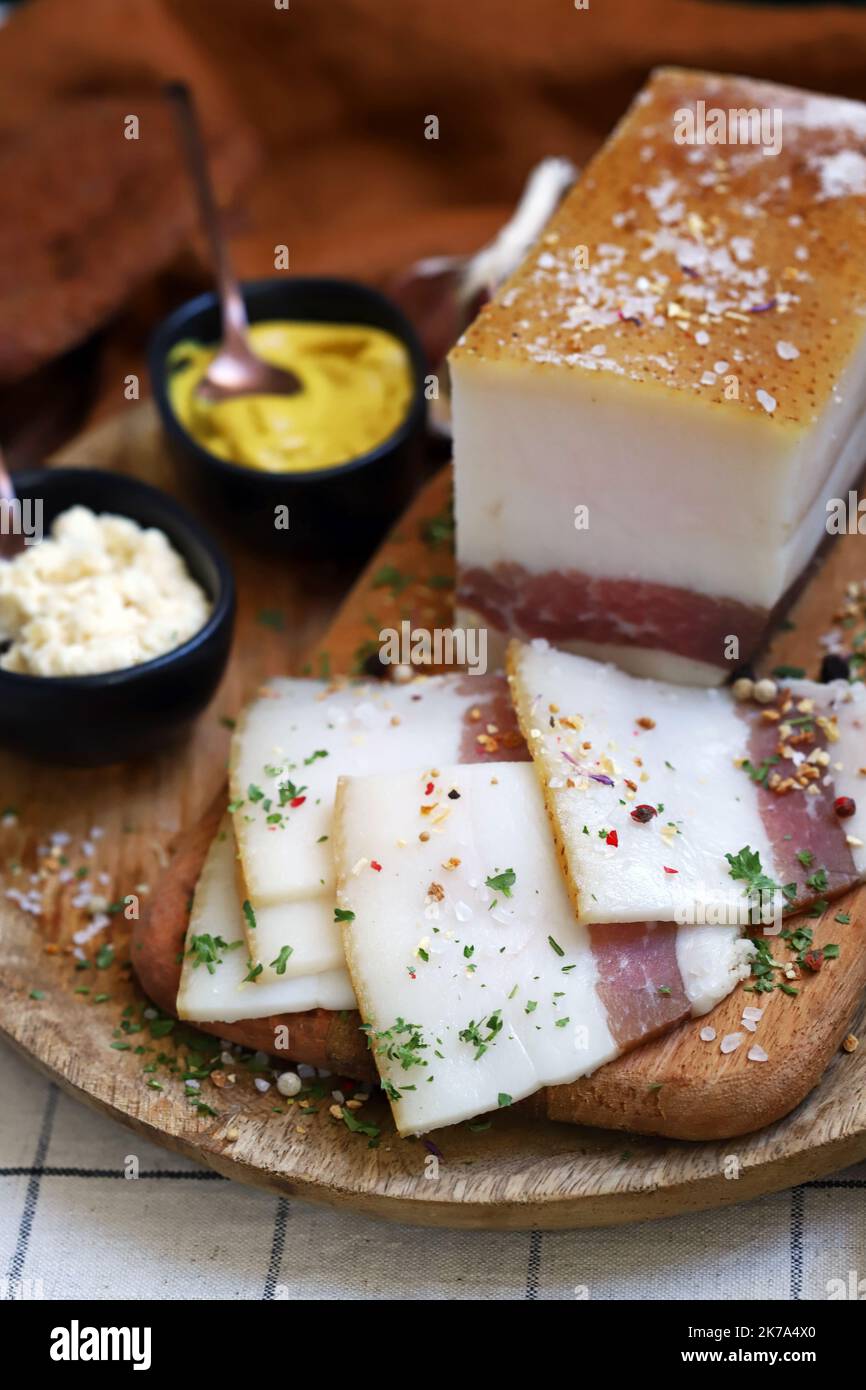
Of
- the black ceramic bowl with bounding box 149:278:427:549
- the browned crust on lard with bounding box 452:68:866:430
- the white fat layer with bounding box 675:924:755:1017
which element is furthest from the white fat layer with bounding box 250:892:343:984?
the black ceramic bowl with bounding box 149:278:427:549

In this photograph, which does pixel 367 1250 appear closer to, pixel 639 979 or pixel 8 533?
pixel 639 979

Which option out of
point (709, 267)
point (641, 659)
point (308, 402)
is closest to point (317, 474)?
point (308, 402)

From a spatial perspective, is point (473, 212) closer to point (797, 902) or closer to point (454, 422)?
point (454, 422)

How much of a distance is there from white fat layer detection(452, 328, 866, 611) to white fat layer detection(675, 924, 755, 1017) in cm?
91

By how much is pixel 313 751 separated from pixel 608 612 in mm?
861

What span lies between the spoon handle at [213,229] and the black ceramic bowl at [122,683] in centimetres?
79

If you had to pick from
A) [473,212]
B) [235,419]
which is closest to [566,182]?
[473,212]

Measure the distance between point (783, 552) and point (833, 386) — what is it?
1.31 feet

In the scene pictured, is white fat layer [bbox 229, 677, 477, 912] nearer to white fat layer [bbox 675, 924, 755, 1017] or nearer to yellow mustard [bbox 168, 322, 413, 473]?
white fat layer [bbox 675, 924, 755, 1017]

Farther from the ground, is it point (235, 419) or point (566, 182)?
point (566, 182)

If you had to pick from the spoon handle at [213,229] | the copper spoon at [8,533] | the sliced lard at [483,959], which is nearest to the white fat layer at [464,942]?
the sliced lard at [483,959]
